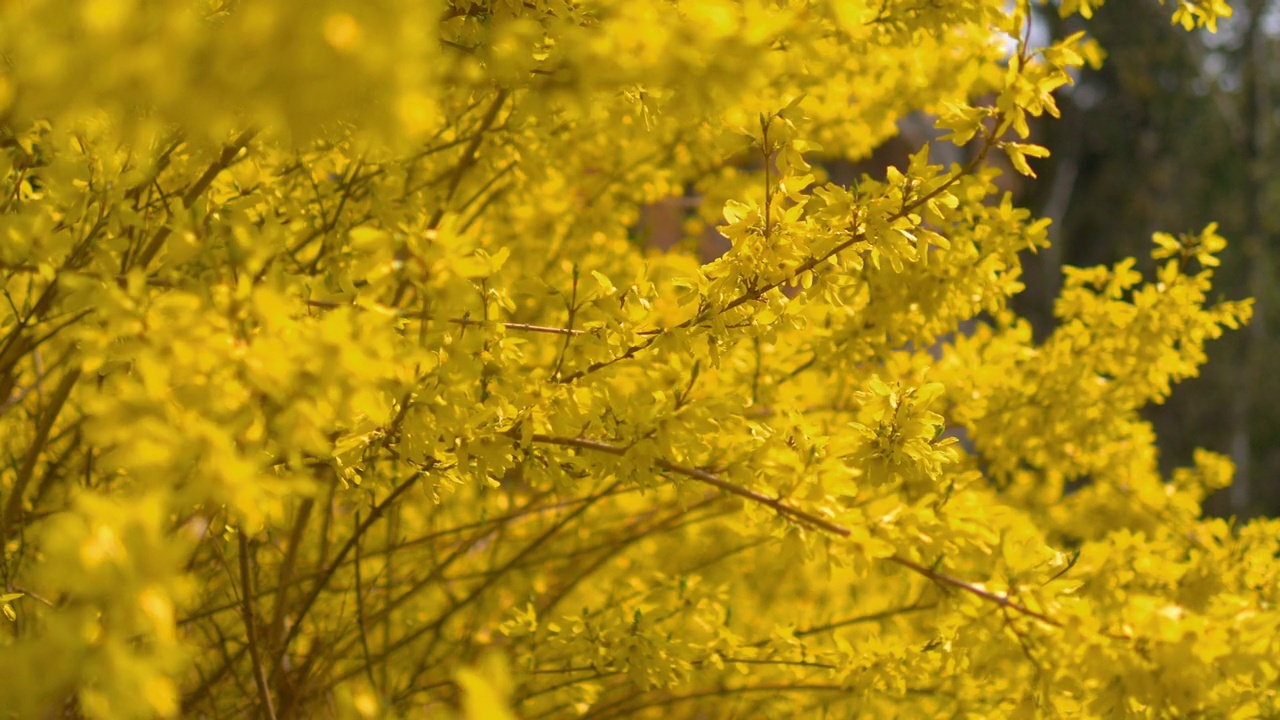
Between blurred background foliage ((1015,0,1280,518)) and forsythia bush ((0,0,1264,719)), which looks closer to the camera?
forsythia bush ((0,0,1264,719))

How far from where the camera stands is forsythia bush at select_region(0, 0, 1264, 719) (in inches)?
25.3

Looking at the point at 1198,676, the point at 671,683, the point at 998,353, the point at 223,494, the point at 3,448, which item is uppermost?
the point at 3,448

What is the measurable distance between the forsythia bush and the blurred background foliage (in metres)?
6.25

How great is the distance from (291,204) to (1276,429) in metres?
9.41

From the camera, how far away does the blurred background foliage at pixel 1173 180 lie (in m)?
7.69

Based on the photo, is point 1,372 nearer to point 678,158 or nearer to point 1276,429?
point 678,158

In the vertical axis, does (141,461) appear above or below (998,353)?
above

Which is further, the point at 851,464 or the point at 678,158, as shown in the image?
the point at 678,158

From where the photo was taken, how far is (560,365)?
1177 millimetres

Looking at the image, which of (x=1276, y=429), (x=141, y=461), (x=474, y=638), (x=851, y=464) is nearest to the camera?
(x=141, y=461)

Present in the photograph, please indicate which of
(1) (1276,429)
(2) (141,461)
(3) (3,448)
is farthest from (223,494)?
(1) (1276,429)

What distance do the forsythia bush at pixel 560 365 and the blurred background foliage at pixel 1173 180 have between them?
20.5 ft

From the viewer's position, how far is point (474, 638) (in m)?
2.07

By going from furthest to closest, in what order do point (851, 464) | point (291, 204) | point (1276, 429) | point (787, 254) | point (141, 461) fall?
point (1276, 429), point (291, 204), point (851, 464), point (787, 254), point (141, 461)
